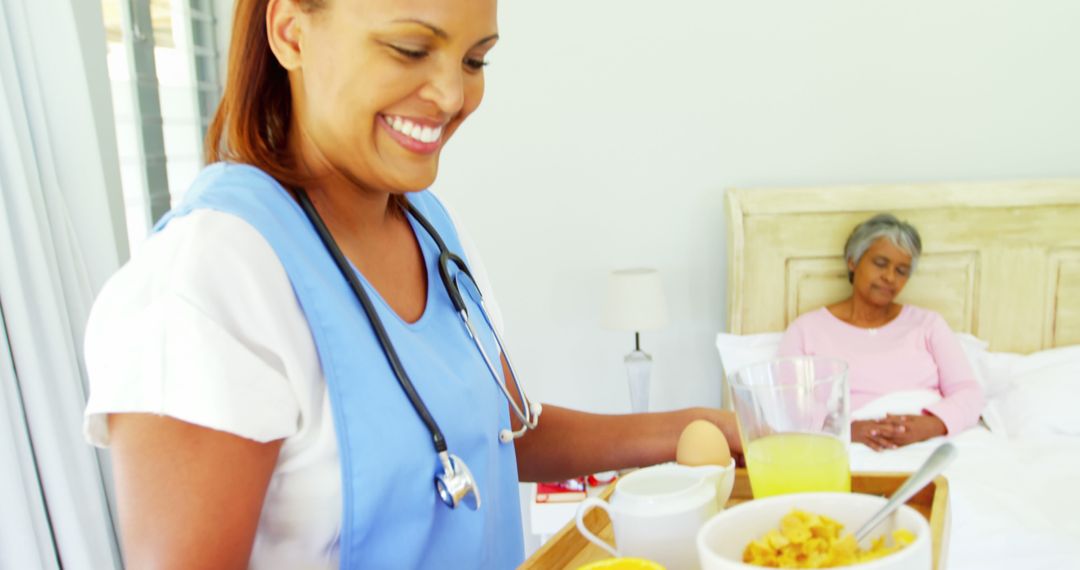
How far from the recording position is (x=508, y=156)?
10.5 feet

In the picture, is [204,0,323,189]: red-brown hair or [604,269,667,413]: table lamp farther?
[604,269,667,413]: table lamp

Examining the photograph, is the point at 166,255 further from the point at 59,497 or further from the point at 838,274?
the point at 838,274

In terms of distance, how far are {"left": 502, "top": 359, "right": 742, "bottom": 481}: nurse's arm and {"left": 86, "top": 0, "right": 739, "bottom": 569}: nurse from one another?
2.4 inches

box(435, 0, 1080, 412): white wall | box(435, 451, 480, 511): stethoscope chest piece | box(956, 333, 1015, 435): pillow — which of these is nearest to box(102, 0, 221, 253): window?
box(435, 0, 1080, 412): white wall

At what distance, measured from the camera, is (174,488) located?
69cm

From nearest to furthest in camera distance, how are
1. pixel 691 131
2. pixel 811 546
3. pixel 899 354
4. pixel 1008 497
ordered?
1. pixel 811 546
2. pixel 1008 497
3. pixel 899 354
4. pixel 691 131

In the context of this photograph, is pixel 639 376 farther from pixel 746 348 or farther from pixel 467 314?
pixel 467 314

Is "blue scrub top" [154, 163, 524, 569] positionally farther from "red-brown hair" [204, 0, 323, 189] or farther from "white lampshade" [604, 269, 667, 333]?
"white lampshade" [604, 269, 667, 333]

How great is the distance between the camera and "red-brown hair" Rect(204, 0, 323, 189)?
92 centimetres

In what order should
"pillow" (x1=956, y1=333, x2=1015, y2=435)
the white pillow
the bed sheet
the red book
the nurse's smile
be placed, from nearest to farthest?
1. the nurse's smile
2. the bed sheet
3. the red book
4. "pillow" (x1=956, y1=333, x2=1015, y2=435)
5. the white pillow

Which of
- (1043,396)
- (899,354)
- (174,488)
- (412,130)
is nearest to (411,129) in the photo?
(412,130)

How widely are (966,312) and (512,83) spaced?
1.70m

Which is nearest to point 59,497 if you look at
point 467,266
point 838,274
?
point 467,266

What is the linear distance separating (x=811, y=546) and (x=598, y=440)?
512 millimetres
